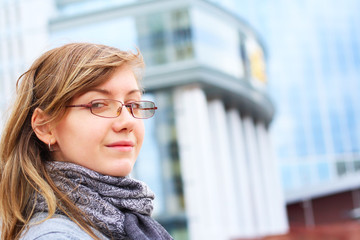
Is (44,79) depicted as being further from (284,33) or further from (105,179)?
(284,33)

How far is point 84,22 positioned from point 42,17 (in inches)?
132

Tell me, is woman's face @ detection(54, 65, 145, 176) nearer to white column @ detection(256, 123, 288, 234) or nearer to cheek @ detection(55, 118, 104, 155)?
cheek @ detection(55, 118, 104, 155)

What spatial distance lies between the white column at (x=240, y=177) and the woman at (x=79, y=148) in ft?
81.7

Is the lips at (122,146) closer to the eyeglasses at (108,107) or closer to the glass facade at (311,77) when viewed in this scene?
the eyeglasses at (108,107)

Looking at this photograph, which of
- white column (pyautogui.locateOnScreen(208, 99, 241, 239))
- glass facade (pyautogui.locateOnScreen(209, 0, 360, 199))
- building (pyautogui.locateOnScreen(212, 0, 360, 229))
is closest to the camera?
white column (pyautogui.locateOnScreen(208, 99, 241, 239))

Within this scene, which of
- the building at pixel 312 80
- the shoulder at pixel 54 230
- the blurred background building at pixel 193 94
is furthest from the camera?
the building at pixel 312 80

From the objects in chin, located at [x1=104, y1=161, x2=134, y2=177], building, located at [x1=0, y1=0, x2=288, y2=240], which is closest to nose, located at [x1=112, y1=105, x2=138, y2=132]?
chin, located at [x1=104, y1=161, x2=134, y2=177]

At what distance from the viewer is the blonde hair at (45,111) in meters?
1.89

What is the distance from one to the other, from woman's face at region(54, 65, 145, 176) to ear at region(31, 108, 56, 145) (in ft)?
0.12

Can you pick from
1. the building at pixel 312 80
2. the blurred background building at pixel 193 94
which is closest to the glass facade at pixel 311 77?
the building at pixel 312 80

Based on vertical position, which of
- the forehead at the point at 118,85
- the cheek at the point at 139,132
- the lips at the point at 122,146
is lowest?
the lips at the point at 122,146

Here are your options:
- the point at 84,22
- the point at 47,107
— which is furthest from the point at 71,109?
the point at 84,22

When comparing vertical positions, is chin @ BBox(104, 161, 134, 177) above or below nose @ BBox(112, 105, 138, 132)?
below

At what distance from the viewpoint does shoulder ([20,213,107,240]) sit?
166 cm
